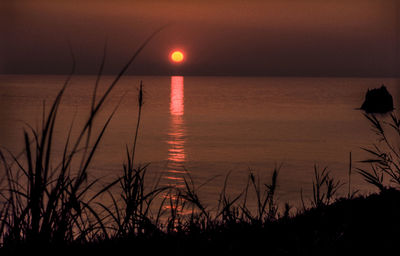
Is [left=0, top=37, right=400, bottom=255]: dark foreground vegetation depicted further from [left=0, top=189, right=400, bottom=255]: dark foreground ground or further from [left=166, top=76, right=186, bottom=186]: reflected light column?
[left=166, top=76, right=186, bottom=186]: reflected light column

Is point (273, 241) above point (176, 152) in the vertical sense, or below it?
below

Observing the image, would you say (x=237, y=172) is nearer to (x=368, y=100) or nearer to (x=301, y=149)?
(x=301, y=149)

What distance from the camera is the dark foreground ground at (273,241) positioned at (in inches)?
125

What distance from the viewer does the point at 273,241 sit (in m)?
4.12

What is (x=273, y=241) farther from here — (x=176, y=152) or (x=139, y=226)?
(x=176, y=152)

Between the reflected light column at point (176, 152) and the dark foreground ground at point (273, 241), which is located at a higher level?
the reflected light column at point (176, 152)

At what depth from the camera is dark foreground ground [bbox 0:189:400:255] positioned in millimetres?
3164

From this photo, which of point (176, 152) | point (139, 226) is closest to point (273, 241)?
point (139, 226)

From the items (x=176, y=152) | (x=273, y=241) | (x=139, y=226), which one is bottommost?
(x=273, y=241)

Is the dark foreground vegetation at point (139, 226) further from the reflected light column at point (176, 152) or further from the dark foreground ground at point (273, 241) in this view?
the reflected light column at point (176, 152)

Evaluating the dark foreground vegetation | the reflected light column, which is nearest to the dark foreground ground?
the dark foreground vegetation

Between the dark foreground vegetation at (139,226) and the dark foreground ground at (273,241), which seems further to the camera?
the dark foreground ground at (273,241)

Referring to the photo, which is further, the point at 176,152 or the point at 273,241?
the point at 176,152

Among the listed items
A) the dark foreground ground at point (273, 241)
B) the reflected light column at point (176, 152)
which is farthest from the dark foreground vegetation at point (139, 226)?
the reflected light column at point (176, 152)
